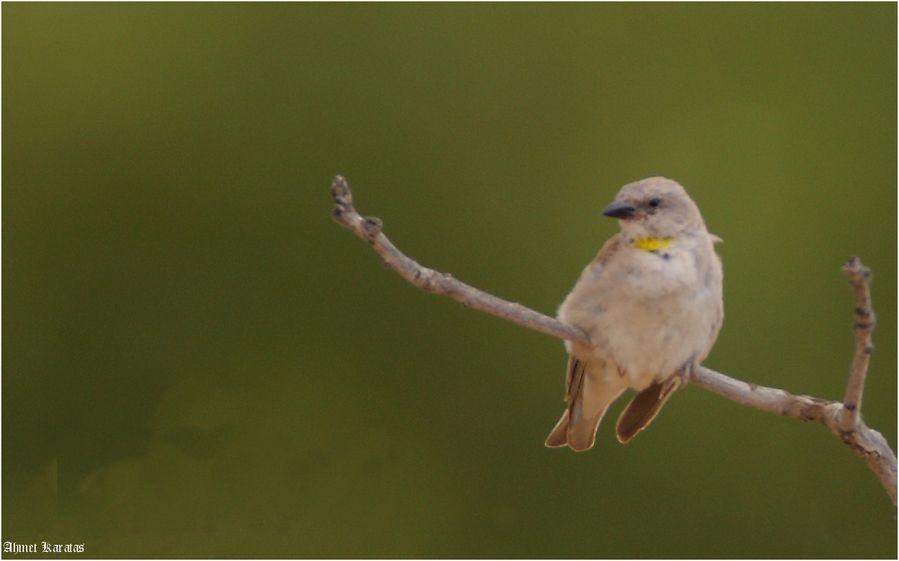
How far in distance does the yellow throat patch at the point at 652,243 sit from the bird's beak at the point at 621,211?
3.1 inches

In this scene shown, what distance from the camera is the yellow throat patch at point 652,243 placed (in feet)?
9.83

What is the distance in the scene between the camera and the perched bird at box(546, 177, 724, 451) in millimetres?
2904

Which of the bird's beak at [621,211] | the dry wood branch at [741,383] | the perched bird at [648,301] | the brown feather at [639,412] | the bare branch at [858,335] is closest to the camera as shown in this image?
the bare branch at [858,335]

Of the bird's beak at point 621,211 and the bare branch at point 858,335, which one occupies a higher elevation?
the bird's beak at point 621,211

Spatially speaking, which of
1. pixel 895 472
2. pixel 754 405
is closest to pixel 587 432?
pixel 754 405

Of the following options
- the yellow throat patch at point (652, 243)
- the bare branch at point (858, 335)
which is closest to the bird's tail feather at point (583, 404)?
the yellow throat patch at point (652, 243)

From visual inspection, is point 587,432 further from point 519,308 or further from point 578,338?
point 519,308

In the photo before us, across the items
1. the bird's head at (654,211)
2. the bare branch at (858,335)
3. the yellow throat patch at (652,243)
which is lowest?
the bare branch at (858,335)

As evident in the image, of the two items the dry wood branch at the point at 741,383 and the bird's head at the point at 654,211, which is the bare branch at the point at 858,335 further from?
the bird's head at the point at 654,211

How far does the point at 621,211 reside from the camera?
119 inches

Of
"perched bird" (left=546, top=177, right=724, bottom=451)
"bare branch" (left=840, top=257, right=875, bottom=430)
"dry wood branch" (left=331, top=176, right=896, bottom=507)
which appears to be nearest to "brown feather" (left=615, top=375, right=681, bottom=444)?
"perched bird" (left=546, top=177, right=724, bottom=451)

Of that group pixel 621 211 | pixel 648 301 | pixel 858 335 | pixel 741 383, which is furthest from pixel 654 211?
pixel 858 335

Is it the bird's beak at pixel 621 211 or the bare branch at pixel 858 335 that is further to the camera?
the bird's beak at pixel 621 211

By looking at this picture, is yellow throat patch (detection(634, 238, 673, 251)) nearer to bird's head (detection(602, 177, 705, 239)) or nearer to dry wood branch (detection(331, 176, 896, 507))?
bird's head (detection(602, 177, 705, 239))
